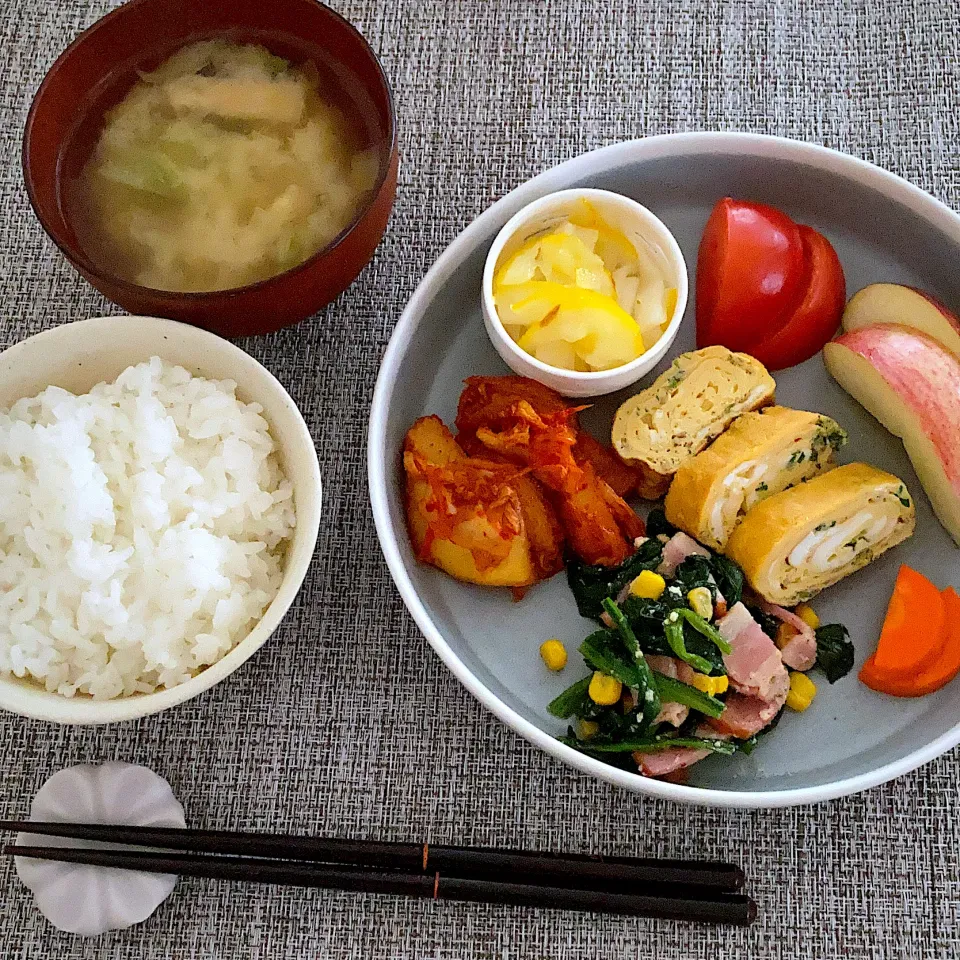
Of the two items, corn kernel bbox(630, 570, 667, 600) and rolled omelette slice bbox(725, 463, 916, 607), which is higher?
rolled omelette slice bbox(725, 463, 916, 607)

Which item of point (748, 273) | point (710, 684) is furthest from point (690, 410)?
point (710, 684)

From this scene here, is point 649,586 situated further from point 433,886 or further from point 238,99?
point 238,99

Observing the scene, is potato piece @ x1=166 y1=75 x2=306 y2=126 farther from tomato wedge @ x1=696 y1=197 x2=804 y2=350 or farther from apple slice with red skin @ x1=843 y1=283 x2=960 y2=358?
apple slice with red skin @ x1=843 y1=283 x2=960 y2=358

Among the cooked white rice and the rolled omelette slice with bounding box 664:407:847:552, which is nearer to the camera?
the cooked white rice

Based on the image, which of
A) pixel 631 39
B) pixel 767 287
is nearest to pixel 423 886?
pixel 767 287

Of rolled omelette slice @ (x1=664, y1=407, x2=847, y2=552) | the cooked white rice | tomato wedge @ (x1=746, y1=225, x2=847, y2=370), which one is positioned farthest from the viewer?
tomato wedge @ (x1=746, y1=225, x2=847, y2=370)

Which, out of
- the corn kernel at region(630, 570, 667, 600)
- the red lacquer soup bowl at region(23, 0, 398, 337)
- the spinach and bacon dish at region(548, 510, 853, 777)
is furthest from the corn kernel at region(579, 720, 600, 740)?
the red lacquer soup bowl at region(23, 0, 398, 337)

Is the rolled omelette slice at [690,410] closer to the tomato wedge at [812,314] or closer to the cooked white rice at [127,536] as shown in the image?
the tomato wedge at [812,314]
